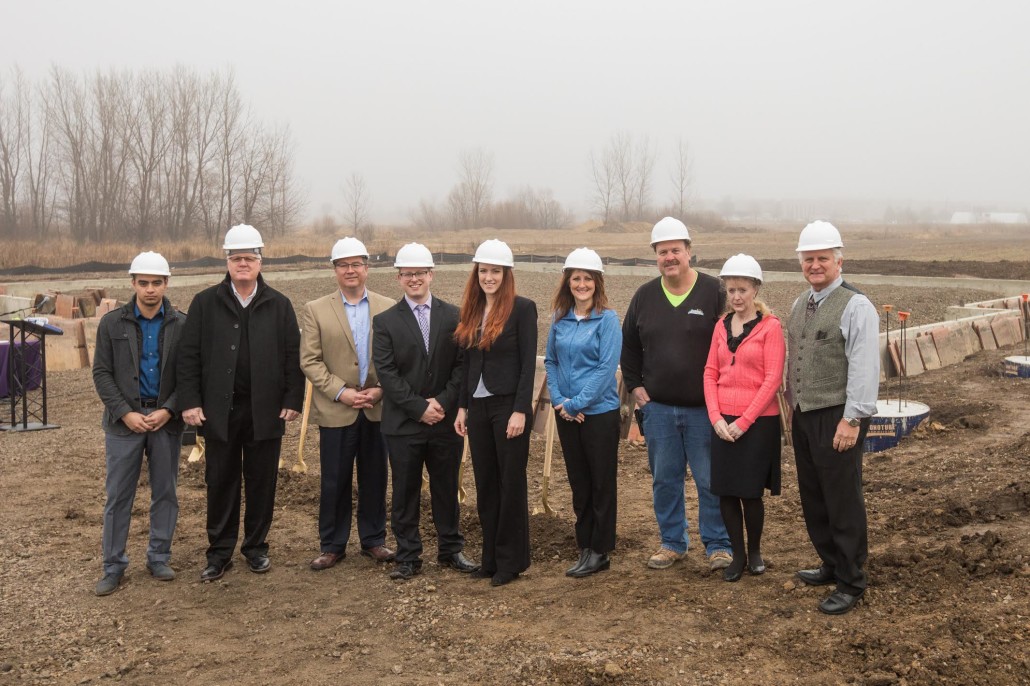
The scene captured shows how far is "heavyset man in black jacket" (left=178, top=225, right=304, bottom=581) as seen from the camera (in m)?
5.45

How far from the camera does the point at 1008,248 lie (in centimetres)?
3859

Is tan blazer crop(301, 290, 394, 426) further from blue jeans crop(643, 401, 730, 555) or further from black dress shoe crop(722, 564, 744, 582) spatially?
black dress shoe crop(722, 564, 744, 582)

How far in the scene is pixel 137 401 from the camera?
17.9ft

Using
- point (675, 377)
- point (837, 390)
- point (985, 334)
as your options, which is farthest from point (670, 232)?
point (985, 334)

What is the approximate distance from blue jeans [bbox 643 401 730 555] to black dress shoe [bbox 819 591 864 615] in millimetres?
821

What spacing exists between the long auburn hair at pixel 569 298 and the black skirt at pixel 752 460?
91cm

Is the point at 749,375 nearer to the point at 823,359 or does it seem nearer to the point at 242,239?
the point at 823,359

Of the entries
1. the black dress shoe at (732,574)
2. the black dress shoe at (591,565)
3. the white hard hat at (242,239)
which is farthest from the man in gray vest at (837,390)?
the white hard hat at (242,239)

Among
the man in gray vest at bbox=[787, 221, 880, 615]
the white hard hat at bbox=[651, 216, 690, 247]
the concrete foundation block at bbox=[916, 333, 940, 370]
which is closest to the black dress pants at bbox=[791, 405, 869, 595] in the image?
the man in gray vest at bbox=[787, 221, 880, 615]

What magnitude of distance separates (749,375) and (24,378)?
8563 millimetres

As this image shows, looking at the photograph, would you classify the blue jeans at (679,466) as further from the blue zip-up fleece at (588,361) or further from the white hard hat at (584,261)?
the white hard hat at (584,261)

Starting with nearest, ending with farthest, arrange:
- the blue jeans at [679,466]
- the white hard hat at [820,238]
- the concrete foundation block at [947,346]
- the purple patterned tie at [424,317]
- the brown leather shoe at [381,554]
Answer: the white hard hat at [820,238], the blue jeans at [679,466], the purple patterned tie at [424,317], the brown leather shoe at [381,554], the concrete foundation block at [947,346]

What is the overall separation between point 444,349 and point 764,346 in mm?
1783

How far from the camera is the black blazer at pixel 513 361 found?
205 inches
